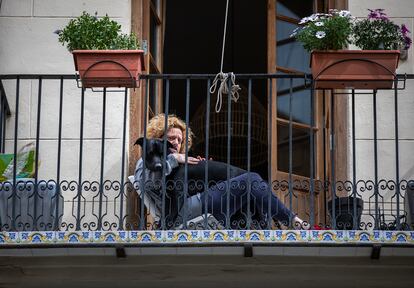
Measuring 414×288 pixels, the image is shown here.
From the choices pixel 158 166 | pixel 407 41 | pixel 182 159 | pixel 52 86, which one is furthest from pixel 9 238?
pixel 407 41

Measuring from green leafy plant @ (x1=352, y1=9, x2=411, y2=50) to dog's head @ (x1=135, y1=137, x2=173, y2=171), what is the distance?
5.44 ft

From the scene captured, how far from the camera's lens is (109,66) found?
1023 centimetres

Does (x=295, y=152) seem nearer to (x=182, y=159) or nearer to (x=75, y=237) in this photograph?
(x=182, y=159)

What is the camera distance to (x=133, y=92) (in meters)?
11.3

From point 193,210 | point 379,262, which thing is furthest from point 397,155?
point 193,210

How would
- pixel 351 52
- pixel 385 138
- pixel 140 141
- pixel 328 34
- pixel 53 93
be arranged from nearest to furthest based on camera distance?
pixel 351 52, pixel 328 34, pixel 140 141, pixel 385 138, pixel 53 93

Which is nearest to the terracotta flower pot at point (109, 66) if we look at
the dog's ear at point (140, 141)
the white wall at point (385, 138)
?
the dog's ear at point (140, 141)

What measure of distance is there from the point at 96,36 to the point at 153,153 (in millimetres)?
961

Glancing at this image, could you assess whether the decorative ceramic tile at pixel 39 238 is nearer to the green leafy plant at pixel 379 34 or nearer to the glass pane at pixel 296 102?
the glass pane at pixel 296 102

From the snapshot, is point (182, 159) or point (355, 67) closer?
point (355, 67)

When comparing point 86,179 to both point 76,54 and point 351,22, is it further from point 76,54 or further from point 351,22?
point 351,22

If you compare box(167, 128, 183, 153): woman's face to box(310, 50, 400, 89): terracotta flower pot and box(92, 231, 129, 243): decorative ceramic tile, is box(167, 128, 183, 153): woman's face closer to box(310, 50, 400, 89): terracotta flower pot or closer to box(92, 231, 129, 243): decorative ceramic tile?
box(92, 231, 129, 243): decorative ceramic tile

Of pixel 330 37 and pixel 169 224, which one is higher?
pixel 330 37

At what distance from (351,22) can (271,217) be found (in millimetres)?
1624
